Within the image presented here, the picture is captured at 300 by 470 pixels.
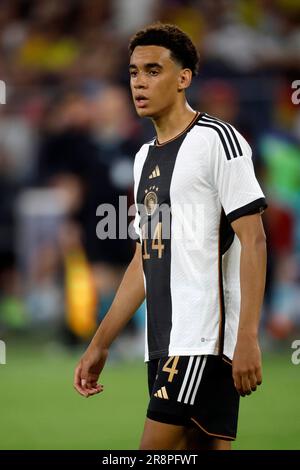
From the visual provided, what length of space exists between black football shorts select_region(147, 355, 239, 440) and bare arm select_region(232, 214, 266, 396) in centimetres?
27

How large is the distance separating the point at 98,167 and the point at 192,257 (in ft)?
23.4

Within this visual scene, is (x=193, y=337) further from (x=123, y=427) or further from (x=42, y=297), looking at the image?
(x=42, y=297)

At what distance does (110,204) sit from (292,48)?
382cm

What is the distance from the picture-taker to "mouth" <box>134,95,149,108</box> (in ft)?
14.0

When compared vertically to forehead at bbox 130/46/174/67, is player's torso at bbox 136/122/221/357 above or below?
below

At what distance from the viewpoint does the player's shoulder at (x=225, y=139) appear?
4.05 meters

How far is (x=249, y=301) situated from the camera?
3.87 metres

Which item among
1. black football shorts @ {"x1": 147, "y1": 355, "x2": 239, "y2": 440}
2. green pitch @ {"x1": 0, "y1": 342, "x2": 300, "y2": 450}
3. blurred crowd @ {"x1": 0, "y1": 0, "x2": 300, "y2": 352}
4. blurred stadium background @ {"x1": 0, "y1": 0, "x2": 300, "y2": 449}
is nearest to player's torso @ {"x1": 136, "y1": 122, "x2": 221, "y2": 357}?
black football shorts @ {"x1": 147, "y1": 355, "x2": 239, "y2": 440}

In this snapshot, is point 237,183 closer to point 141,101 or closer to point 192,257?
point 192,257

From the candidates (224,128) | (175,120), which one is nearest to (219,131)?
(224,128)

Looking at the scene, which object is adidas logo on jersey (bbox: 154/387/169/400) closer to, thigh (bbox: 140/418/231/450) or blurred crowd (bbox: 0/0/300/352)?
thigh (bbox: 140/418/231/450)

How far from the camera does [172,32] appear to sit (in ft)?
14.2

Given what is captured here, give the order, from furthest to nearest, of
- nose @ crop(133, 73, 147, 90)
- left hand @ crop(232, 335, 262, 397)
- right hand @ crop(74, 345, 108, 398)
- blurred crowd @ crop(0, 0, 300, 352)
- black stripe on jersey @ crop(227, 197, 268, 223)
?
blurred crowd @ crop(0, 0, 300, 352) < right hand @ crop(74, 345, 108, 398) < nose @ crop(133, 73, 147, 90) < black stripe on jersey @ crop(227, 197, 268, 223) < left hand @ crop(232, 335, 262, 397)

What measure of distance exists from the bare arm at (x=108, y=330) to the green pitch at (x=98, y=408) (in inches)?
80.4
